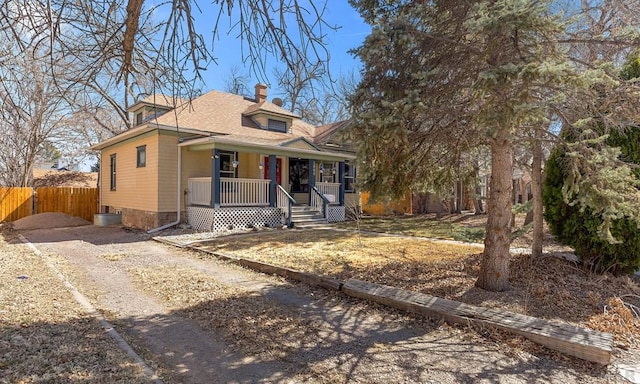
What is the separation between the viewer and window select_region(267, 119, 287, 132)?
1684 centimetres

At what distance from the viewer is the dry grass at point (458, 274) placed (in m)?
4.35

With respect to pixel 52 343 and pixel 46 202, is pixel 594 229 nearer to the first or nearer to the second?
pixel 52 343

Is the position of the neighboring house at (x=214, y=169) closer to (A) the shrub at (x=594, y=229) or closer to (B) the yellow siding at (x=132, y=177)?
(B) the yellow siding at (x=132, y=177)

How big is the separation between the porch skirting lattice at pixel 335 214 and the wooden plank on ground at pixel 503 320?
32.9 ft

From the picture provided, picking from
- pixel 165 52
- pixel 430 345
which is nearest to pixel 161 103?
pixel 165 52

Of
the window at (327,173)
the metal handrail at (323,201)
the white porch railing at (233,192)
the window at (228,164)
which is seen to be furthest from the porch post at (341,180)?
the window at (228,164)

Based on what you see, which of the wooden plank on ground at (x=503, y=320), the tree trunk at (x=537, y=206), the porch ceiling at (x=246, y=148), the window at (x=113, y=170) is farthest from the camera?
the window at (x=113, y=170)

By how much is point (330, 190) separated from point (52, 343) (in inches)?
515

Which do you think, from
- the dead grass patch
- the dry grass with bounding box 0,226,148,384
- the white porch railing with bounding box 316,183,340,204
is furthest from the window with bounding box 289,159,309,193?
the dry grass with bounding box 0,226,148,384

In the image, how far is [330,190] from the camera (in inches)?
635

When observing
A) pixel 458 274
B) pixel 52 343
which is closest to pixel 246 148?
pixel 458 274

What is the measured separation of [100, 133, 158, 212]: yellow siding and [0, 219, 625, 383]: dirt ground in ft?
23.4

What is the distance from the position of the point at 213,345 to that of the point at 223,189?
369 inches

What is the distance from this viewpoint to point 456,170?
6457mm
